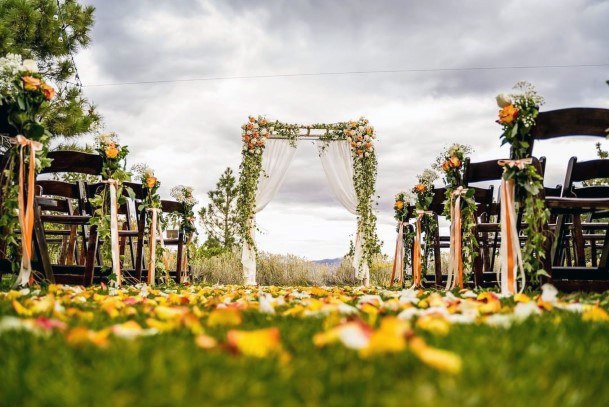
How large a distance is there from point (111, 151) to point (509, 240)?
370cm

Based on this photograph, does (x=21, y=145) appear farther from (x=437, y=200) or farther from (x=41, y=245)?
(x=437, y=200)

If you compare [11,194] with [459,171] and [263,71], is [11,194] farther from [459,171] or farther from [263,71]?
[263,71]

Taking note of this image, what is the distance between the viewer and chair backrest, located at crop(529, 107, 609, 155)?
128 inches

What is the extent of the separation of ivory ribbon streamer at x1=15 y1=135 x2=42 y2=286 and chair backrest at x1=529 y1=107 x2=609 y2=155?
11.7ft

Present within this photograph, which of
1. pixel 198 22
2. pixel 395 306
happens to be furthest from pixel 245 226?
pixel 395 306

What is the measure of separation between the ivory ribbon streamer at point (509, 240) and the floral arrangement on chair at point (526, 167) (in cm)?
2

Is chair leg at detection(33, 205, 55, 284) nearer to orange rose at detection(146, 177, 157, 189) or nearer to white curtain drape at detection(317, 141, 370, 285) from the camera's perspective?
orange rose at detection(146, 177, 157, 189)

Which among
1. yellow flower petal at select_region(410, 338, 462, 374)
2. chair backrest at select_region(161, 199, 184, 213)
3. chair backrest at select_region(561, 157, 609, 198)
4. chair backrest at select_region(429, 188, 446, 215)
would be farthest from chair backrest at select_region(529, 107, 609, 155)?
chair backrest at select_region(161, 199, 184, 213)

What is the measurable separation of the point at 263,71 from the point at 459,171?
1167cm

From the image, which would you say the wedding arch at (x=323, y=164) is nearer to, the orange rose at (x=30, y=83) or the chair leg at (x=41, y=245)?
the chair leg at (x=41, y=245)

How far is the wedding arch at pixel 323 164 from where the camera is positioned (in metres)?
12.9

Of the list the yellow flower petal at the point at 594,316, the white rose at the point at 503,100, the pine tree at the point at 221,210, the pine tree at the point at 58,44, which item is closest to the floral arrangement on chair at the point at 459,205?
the white rose at the point at 503,100

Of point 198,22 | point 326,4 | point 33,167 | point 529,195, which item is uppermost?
point 198,22

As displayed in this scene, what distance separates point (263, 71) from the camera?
1574cm
